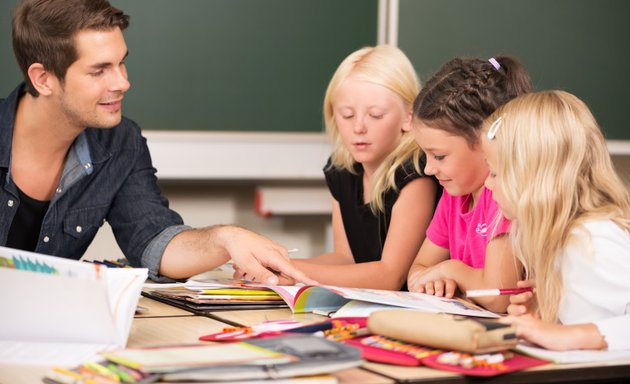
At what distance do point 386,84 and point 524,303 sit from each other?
88 centimetres

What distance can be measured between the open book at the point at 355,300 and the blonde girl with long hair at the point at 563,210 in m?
0.11

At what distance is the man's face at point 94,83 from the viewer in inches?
89.0

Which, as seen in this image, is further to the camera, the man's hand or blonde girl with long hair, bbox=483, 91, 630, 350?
the man's hand

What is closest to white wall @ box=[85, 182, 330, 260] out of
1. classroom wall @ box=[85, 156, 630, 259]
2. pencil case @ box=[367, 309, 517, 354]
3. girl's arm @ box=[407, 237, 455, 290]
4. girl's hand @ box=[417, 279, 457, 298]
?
classroom wall @ box=[85, 156, 630, 259]

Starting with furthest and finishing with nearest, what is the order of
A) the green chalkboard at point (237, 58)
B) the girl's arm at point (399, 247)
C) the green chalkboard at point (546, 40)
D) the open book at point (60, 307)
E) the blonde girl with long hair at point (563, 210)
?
1. the green chalkboard at point (546, 40)
2. the green chalkboard at point (237, 58)
3. the girl's arm at point (399, 247)
4. the blonde girl with long hair at point (563, 210)
5. the open book at point (60, 307)

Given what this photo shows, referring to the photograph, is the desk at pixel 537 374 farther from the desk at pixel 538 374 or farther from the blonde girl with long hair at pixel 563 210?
the blonde girl with long hair at pixel 563 210

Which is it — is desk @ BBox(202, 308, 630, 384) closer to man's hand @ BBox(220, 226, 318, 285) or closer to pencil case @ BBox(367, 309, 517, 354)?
pencil case @ BBox(367, 309, 517, 354)

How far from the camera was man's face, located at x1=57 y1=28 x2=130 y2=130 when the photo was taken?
2.26 m

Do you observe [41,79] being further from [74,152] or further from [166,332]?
[166,332]

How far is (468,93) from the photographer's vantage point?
2047 millimetres

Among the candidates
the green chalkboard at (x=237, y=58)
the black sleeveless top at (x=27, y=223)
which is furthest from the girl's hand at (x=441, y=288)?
the green chalkboard at (x=237, y=58)

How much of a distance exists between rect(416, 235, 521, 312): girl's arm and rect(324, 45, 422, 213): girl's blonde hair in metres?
0.42

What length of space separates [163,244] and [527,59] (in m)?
2.06

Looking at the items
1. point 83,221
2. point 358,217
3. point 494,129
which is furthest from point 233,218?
point 494,129
